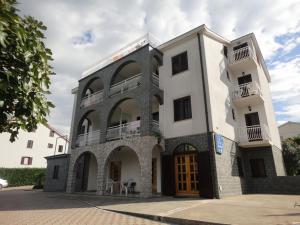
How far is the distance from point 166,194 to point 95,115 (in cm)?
1053

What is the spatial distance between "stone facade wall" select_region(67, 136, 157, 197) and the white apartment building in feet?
0.17

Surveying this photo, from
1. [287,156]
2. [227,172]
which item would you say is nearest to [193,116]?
Result: [227,172]

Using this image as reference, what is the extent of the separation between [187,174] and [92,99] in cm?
1059

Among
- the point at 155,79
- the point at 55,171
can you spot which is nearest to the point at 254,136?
the point at 155,79

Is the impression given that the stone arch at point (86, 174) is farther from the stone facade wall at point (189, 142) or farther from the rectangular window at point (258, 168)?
the rectangular window at point (258, 168)

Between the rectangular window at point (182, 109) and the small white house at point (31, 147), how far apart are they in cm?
2611

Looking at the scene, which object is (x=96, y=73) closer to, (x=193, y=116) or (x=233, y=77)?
(x=193, y=116)

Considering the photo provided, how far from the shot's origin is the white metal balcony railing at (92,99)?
59.6 ft

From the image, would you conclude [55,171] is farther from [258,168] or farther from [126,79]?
[258,168]

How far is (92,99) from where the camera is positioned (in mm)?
18781

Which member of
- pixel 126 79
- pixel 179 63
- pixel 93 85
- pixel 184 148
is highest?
pixel 93 85

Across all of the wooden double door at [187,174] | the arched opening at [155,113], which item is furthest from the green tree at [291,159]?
the arched opening at [155,113]

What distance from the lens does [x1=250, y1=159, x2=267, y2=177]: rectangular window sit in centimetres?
1480

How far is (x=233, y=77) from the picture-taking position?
17203 millimetres
